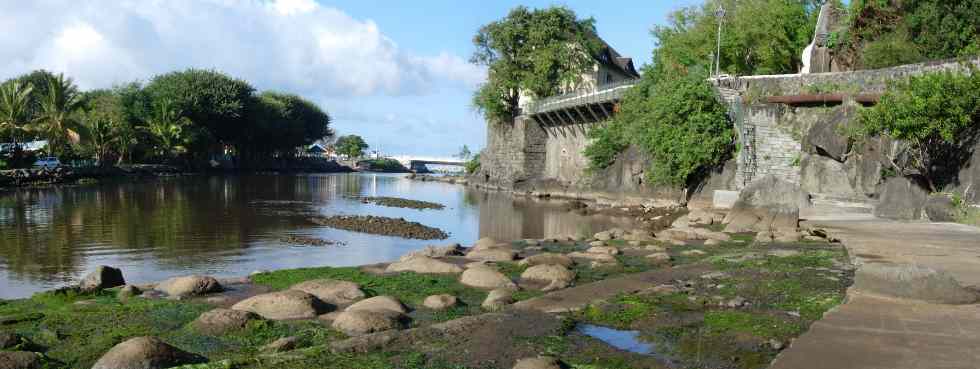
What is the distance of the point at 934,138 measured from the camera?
24.0 m

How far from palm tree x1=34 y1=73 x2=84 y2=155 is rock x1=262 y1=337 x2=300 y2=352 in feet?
170

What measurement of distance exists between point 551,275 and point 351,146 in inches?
5929

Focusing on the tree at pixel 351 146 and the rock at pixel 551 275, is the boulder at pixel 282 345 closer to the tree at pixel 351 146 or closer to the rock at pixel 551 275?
the rock at pixel 551 275

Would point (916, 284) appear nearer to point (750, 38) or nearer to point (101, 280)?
point (101, 280)

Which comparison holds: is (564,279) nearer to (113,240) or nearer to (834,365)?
(834,365)

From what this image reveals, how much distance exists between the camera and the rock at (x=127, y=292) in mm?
11188

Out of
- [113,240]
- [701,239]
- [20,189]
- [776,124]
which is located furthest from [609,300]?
[20,189]

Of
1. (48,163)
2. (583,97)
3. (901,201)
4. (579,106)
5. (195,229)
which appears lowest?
(195,229)

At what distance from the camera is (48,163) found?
55.0 meters

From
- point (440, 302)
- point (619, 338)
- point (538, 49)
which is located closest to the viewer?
point (619, 338)

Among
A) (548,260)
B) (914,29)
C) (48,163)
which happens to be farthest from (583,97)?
(48,163)

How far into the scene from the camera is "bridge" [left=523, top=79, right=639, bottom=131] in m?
49.0

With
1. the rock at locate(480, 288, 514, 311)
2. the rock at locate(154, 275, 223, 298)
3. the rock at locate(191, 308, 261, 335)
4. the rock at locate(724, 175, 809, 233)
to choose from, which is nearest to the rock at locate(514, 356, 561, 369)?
the rock at locate(480, 288, 514, 311)

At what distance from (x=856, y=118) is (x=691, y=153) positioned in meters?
9.57
